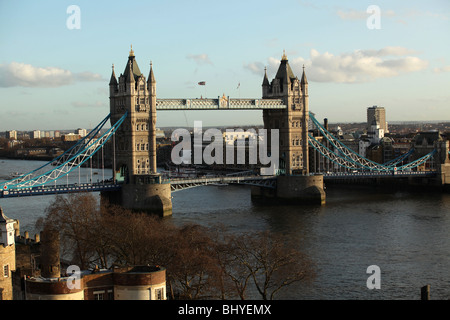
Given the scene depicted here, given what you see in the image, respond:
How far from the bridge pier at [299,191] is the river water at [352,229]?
152cm

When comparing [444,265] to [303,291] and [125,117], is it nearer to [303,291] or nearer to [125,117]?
[303,291]

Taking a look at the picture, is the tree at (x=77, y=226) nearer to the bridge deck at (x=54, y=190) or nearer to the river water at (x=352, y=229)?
the river water at (x=352, y=229)

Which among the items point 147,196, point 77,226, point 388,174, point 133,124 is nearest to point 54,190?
point 147,196

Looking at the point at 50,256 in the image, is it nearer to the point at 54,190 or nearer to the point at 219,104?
the point at 54,190

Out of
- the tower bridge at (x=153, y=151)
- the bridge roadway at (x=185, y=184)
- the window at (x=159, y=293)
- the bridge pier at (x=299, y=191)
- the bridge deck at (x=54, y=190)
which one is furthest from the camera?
the bridge pier at (x=299, y=191)

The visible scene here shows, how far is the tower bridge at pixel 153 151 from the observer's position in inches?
2274

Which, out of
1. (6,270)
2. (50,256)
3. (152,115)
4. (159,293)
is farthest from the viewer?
(152,115)

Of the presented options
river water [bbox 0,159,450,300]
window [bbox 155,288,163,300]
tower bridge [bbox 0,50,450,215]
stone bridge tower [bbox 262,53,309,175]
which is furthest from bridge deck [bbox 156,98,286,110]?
window [bbox 155,288,163,300]

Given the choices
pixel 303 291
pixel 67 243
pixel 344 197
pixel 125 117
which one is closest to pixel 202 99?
pixel 125 117

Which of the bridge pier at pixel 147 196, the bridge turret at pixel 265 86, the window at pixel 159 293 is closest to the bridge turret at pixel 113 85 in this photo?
the bridge pier at pixel 147 196

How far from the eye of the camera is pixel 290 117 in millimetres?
70438

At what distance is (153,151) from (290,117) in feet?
51.1

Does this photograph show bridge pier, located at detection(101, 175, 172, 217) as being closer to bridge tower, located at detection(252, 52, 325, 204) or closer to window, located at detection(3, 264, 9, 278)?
bridge tower, located at detection(252, 52, 325, 204)

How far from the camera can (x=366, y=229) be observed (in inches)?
1993
